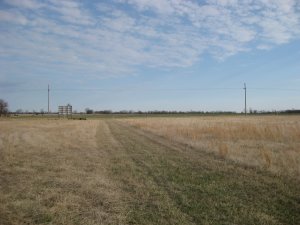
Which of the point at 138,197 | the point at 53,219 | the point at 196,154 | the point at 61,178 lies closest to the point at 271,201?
the point at 138,197

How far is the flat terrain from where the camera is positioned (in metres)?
7.47

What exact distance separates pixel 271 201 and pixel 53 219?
4318 millimetres

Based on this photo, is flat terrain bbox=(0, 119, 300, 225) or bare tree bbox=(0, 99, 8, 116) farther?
bare tree bbox=(0, 99, 8, 116)

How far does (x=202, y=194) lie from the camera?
9.23 meters

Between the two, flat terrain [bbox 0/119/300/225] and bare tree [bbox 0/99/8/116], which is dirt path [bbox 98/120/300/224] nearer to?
flat terrain [bbox 0/119/300/225]

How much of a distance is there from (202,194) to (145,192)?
129 cm

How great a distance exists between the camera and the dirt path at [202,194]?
7.37 meters

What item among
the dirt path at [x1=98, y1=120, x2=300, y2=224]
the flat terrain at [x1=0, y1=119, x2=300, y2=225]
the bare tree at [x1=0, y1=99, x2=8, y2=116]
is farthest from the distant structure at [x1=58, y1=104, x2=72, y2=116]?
the dirt path at [x1=98, y1=120, x2=300, y2=224]

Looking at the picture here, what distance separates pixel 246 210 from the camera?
7.79m

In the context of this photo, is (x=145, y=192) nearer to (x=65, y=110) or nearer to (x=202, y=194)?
(x=202, y=194)

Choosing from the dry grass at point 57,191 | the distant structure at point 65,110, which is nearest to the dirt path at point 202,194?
the dry grass at point 57,191

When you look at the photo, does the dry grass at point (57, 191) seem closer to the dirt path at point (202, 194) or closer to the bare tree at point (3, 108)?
the dirt path at point (202, 194)

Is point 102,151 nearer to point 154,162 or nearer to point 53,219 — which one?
point 154,162

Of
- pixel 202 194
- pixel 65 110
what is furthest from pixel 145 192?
pixel 65 110
